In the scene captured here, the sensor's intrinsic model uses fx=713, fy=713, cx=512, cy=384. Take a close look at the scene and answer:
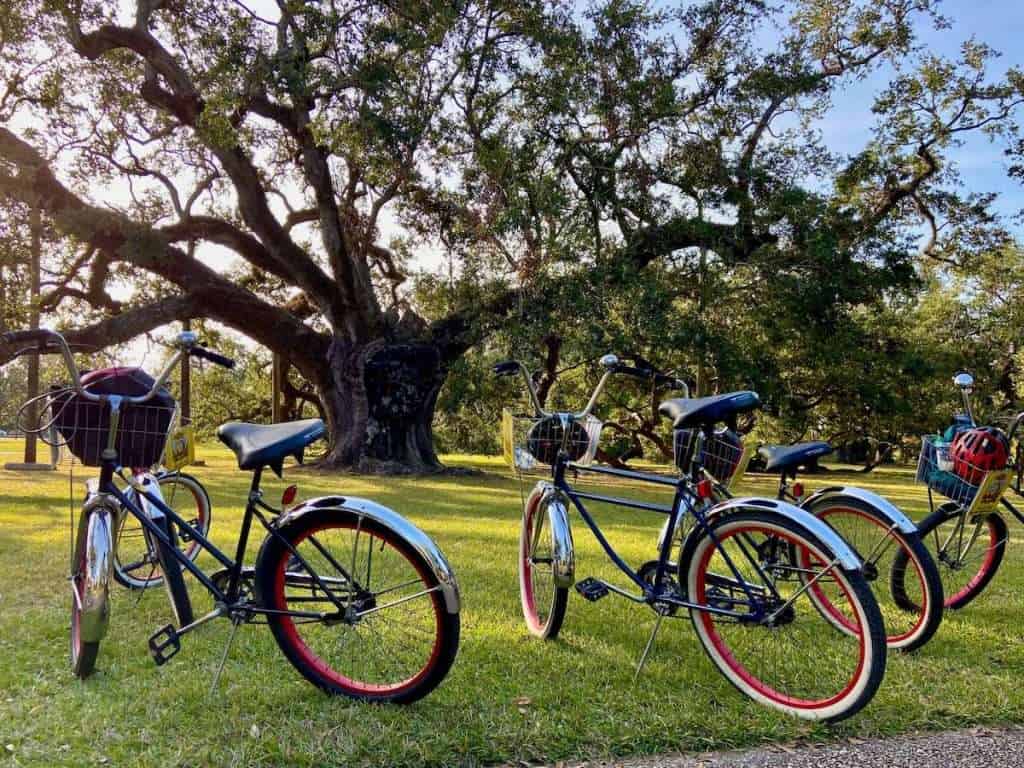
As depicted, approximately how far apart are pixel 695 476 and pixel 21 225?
12.2 metres

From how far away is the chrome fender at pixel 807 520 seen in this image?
2160 mm

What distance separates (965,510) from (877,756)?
5.87 feet

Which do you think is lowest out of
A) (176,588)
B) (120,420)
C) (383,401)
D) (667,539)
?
(176,588)

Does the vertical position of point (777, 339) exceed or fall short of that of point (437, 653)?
it exceeds it

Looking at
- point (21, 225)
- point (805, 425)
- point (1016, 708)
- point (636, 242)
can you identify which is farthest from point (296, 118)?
point (805, 425)

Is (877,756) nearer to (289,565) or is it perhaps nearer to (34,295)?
(289,565)

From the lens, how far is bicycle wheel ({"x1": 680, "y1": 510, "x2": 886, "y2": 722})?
213 centimetres

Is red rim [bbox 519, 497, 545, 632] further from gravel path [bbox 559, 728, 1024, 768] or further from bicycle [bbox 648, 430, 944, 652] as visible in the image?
gravel path [bbox 559, 728, 1024, 768]

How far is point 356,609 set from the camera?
7.66ft

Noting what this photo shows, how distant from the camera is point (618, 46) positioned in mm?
9961

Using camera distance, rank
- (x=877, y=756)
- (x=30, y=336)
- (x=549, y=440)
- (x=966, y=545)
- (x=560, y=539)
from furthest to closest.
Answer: (x=966, y=545) < (x=549, y=440) < (x=560, y=539) < (x=30, y=336) < (x=877, y=756)

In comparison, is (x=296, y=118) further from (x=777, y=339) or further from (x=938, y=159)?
(x=938, y=159)

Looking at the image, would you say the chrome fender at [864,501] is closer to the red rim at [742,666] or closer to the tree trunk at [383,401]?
the red rim at [742,666]

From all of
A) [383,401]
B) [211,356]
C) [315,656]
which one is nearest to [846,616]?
[315,656]
